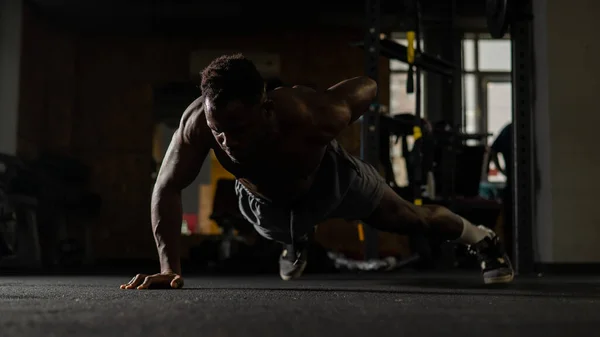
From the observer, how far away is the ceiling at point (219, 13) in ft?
20.6

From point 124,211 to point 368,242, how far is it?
11.8ft

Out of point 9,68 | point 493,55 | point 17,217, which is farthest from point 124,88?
point 493,55

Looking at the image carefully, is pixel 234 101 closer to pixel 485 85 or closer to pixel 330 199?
pixel 330 199

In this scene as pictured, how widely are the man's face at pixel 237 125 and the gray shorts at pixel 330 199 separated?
468 millimetres

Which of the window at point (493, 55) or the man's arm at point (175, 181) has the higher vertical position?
the window at point (493, 55)

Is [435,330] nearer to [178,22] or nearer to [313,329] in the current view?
[313,329]

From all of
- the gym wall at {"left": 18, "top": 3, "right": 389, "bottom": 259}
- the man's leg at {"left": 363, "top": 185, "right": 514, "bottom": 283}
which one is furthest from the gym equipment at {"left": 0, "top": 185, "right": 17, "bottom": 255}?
the man's leg at {"left": 363, "top": 185, "right": 514, "bottom": 283}

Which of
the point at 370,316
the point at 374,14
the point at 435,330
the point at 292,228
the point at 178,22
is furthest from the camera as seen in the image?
the point at 178,22

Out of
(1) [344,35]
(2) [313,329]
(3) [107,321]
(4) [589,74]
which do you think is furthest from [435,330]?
(1) [344,35]

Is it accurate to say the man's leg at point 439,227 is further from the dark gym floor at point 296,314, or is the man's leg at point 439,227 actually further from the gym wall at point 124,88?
the gym wall at point 124,88

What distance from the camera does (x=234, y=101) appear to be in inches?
73.2

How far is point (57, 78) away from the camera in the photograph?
6.86m

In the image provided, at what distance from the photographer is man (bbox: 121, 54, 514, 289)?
75.2 inches

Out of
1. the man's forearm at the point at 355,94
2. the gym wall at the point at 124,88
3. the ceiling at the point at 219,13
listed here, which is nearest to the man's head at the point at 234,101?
the man's forearm at the point at 355,94
